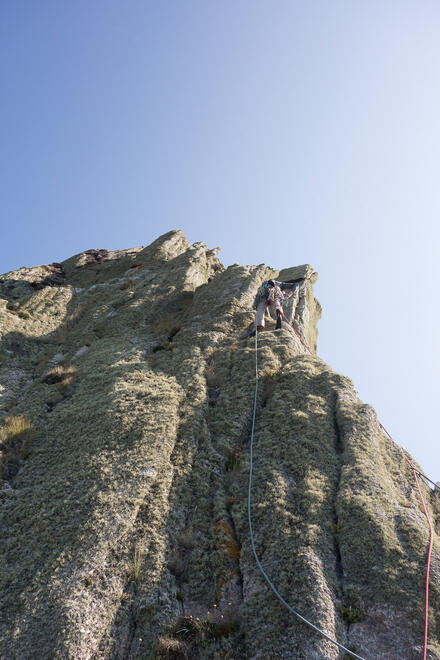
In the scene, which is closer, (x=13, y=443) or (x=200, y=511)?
(x=200, y=511)

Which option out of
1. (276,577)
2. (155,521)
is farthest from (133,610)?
(276,577)

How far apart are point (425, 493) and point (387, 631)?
20.3ft

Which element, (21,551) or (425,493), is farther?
(425,493)

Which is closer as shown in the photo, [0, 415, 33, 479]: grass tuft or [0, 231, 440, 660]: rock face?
[0, 231, 440, 660]: rock face

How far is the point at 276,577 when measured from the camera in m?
10.3

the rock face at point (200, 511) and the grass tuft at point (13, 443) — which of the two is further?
the grass tuft at point (13, 443)

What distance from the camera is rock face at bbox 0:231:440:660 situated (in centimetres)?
922

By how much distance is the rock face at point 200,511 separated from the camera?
922cm

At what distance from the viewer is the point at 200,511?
499 inches

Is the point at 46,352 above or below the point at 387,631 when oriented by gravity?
above

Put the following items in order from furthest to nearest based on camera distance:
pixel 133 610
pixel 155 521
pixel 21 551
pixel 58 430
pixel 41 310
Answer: pixel 41 310 < pixel 58 430 < pixel 155 521 < pixel 21 551 < pixel 133 610

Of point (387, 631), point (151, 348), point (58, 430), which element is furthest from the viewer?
point (151, 348)

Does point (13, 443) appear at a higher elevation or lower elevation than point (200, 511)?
higher

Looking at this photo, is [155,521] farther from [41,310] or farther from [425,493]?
[41,310]
